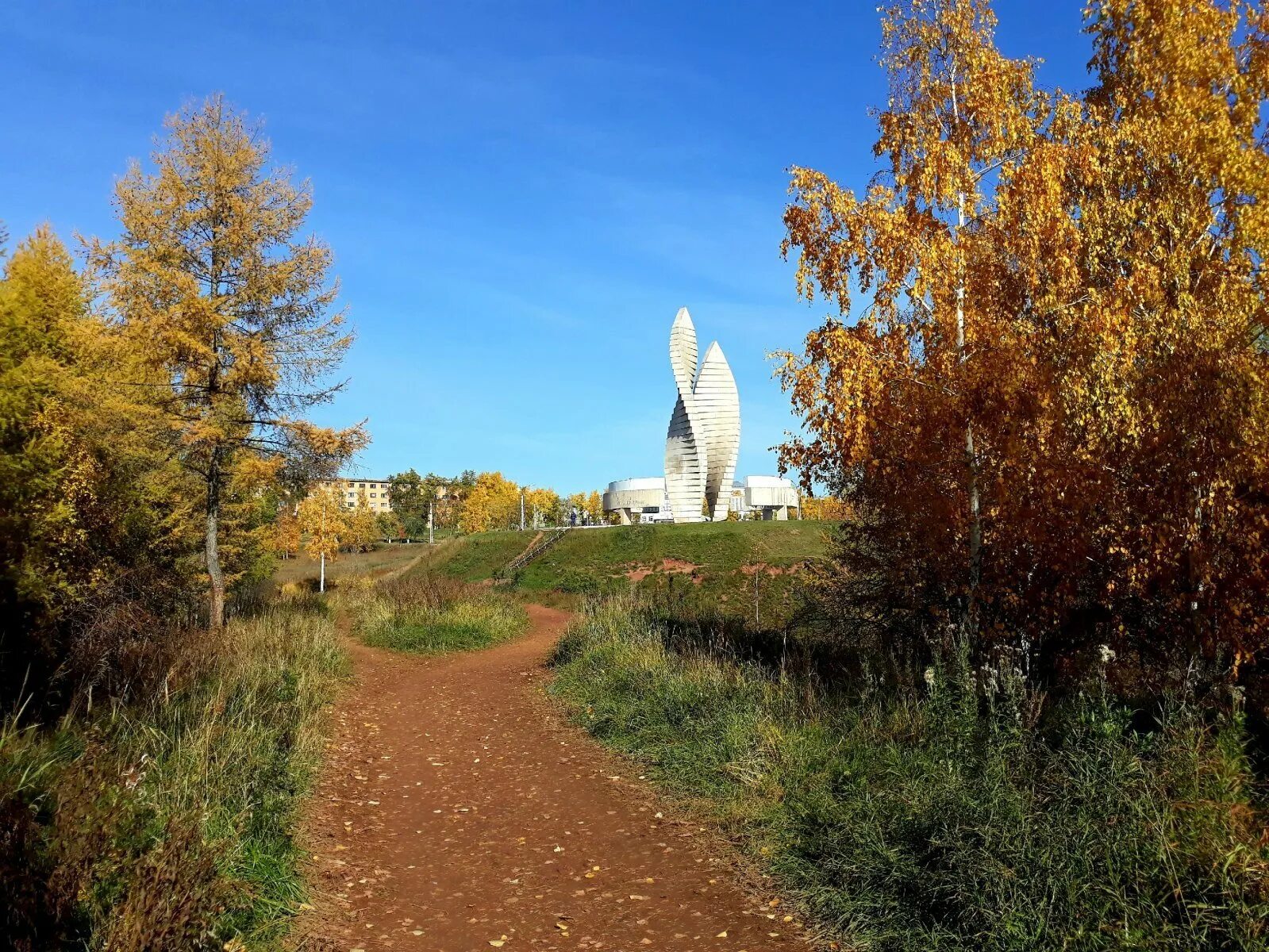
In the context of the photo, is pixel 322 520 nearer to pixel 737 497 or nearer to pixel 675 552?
pixel 675 552

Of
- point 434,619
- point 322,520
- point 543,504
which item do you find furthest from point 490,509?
point 434,619

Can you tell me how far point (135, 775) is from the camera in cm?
493

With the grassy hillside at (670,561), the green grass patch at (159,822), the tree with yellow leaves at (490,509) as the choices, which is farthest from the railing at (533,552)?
the tree with yellow leaves at (490,509)

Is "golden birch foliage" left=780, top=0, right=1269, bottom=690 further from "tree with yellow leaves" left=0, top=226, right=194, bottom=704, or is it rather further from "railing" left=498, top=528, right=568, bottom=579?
"railing" left=498, top=528, right=568, bottom=579

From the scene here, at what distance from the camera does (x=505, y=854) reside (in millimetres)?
6035

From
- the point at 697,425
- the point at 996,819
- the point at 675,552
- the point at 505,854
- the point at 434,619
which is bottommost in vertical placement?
the point at 505,854

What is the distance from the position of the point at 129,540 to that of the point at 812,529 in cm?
2693

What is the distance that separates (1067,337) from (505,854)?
622 cm

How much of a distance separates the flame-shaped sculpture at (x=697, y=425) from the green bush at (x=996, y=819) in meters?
37.9

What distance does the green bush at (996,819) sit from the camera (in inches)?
154

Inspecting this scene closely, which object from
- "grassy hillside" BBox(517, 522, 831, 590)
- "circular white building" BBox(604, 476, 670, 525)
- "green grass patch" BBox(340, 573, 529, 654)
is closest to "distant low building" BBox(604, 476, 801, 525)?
"circular white building" BBox(604, 476, 670, 525)

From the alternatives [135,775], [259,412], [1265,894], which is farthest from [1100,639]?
[259,412]

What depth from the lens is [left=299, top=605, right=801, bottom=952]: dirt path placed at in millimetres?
4773

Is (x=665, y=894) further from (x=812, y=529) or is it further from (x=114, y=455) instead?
(x=812, y=529)
